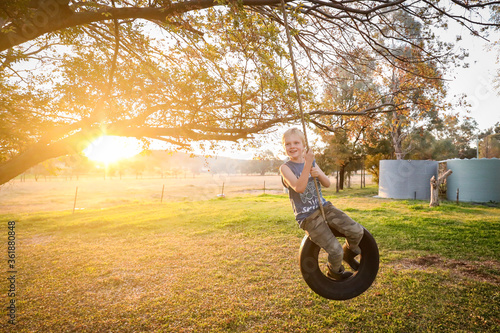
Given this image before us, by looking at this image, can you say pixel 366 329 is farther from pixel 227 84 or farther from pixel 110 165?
pixel 110 165

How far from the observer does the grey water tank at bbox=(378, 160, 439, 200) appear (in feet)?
62.6

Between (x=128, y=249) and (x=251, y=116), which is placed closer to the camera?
(x=251, y=116)

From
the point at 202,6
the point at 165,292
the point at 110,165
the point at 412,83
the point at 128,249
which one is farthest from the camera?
the point at 110,165

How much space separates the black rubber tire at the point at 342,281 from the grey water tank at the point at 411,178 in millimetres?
19422

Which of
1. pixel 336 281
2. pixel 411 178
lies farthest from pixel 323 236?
pixel 411 178

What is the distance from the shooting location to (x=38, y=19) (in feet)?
13.2

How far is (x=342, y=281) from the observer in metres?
3.05

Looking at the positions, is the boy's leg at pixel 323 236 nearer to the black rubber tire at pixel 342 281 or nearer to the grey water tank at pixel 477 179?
the black rubber tire at pixel 342 281

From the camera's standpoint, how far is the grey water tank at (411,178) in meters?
19.1

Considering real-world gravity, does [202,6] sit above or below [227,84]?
above

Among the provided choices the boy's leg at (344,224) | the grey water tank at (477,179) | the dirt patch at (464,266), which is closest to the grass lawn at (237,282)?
the dirt patch at (464,266)

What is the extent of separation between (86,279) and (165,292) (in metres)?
2.36

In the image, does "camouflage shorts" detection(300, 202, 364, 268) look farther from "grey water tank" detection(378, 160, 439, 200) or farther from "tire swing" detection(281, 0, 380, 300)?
"grey water tank" detection(378, 160, 439, 200)

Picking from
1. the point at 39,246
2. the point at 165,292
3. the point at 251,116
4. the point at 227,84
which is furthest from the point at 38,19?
the point at 39,246
